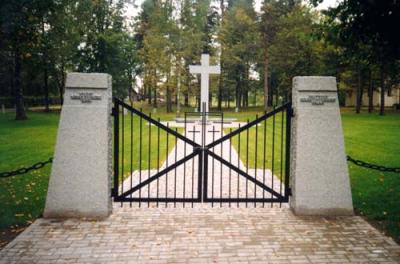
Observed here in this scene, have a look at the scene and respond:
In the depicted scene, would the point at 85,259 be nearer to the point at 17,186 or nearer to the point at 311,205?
the point at 311,205

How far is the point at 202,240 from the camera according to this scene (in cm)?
560

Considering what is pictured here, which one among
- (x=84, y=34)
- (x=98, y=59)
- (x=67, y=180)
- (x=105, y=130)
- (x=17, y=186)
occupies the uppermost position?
(x=84, y=34)

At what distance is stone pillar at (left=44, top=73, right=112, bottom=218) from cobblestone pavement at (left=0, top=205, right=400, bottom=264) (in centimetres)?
31

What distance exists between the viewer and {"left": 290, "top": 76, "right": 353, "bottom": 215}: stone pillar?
6.73 meters

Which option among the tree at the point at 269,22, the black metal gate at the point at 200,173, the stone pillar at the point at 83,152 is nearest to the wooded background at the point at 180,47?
the tree at the point at 269,22

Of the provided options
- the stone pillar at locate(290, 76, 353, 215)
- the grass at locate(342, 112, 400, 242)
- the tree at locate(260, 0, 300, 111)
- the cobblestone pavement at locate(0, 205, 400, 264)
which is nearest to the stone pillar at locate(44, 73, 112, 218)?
the cobblestone pavement at locate(0, 205, 400, 264)

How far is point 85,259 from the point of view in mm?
4945

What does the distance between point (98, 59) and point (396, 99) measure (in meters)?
42.0

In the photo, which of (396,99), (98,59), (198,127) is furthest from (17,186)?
(396,99)

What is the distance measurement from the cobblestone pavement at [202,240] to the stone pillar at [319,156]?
0.27 m

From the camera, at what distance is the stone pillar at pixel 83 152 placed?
21.5 feet

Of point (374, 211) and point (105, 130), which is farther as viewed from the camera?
point (374, 211)

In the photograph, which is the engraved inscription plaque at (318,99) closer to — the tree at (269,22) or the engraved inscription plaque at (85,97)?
the engraved inscription plaque at (85,97)

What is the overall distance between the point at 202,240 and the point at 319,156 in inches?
99.8
